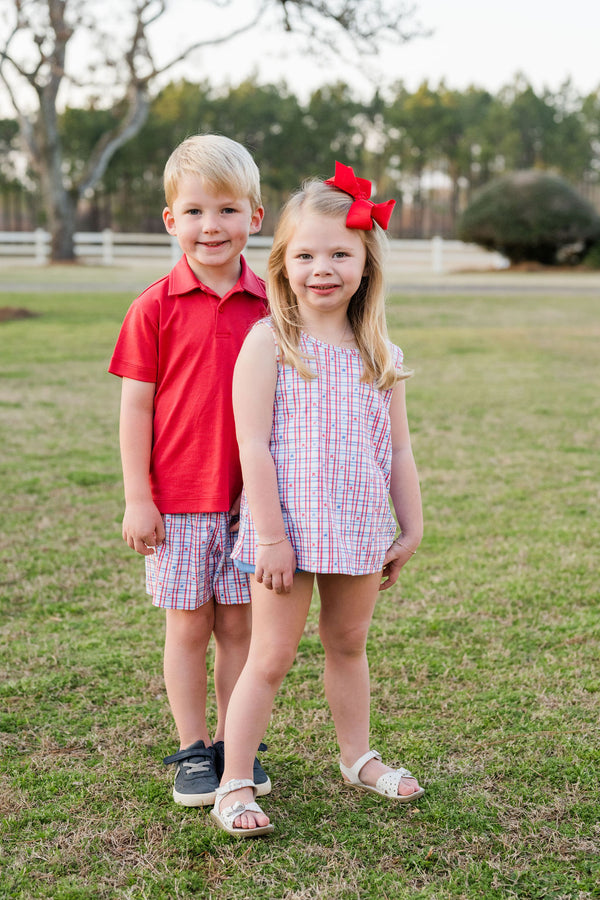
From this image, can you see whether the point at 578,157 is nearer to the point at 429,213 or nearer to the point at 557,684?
the point at 429,213

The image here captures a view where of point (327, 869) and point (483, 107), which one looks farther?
point (483, 107)

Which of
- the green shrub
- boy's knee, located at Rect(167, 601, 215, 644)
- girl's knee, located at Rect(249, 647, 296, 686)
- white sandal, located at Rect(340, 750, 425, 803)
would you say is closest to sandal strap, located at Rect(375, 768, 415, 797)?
white sandal, located at Rect(340, 750, 425, 803)

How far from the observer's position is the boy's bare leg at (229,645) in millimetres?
2176

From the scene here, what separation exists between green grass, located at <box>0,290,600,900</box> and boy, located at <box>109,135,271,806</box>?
213 mm

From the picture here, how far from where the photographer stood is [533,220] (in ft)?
71.6

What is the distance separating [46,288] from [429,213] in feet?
113

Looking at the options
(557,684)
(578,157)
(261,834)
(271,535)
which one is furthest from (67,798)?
(578,157)

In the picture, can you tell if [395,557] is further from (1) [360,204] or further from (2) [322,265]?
(1) [360,204]

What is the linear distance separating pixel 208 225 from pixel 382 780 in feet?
4.33

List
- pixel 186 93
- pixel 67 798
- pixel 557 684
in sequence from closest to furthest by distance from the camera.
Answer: pixel 67 798, pixel 557 684, pixel 186 93

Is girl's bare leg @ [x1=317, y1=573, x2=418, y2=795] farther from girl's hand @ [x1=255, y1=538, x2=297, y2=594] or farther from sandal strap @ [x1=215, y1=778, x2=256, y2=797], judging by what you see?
sandal strap @ [x1=215, y1=778, x2=256, y2=797]

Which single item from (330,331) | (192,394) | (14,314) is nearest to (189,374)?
(192,394)

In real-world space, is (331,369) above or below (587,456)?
above

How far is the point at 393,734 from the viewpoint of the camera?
2393 mm
